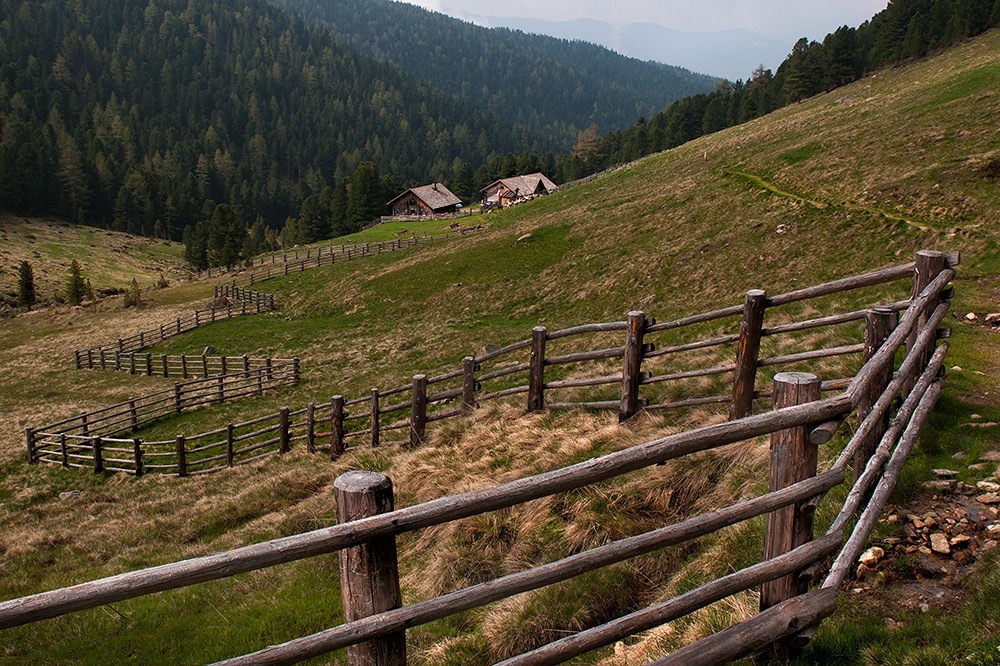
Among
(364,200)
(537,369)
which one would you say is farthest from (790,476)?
(364,200)

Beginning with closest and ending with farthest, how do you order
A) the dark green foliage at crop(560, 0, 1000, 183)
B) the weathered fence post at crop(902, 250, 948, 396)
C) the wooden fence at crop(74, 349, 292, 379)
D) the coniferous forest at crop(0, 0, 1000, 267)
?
the weathered fence post at crop(902, 250, 948, 396) < the wooden fence at crop(74, 349, 292, 379) < the dark green foliage at crop(560, 0, 1000, 183) < the coniferous forest at crop(0, 0, 1000, 267)

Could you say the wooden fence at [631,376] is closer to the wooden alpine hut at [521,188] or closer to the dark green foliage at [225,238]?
the dark green foliage at [225,238]

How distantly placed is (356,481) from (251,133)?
8697 inches

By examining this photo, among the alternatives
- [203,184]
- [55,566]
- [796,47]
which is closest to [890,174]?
[55,566]

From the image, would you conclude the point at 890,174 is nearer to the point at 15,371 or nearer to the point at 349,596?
the point at 349,596

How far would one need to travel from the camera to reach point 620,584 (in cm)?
504

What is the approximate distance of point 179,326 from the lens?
33.9 m

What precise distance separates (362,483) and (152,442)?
53.6ft

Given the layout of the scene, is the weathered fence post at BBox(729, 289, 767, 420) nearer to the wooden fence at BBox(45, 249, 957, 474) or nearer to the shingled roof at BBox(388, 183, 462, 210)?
the wooden fence at BBox(45, 249, 957, 474)

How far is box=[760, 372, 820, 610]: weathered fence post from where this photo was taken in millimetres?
3439

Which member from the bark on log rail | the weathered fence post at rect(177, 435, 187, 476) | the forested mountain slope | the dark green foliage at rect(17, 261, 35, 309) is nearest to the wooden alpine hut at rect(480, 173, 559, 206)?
the dark green foliage at rect(17, 261, 35, 309)

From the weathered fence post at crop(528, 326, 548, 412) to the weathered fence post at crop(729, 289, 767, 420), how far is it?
3268mm

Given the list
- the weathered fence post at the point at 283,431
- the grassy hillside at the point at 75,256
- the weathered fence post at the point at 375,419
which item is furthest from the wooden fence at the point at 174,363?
the grassy hillside at the point at 75,256

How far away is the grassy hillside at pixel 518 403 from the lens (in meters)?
5.72
